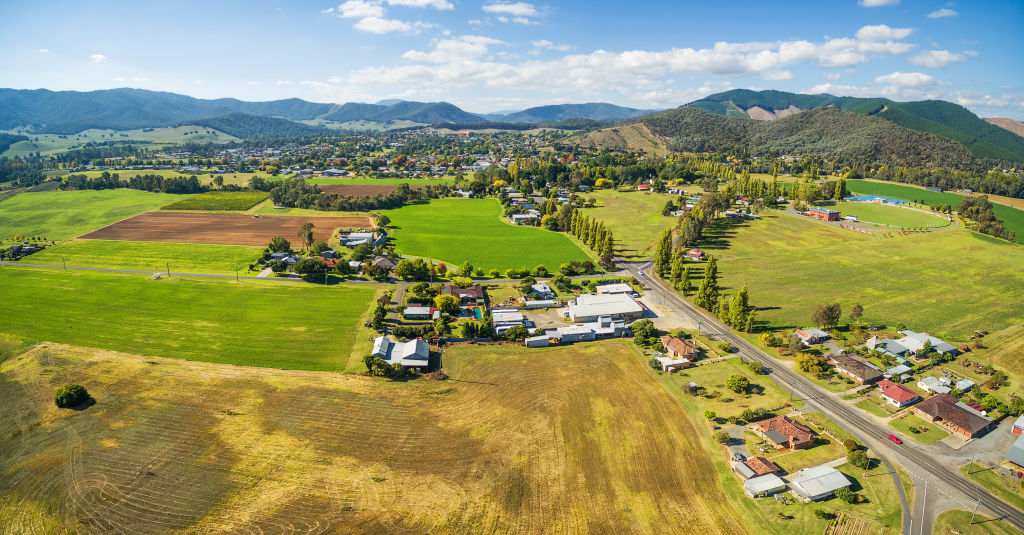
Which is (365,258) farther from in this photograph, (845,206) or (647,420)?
(845,206)

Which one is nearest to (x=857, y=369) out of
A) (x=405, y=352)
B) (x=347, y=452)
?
(x=405, y=352)

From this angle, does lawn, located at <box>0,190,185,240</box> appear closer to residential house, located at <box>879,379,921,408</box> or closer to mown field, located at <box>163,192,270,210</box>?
mown field, located at <box>163,192,270,210</box>

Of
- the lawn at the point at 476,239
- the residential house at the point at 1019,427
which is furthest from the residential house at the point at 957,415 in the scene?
the lawn at the point at 476,239

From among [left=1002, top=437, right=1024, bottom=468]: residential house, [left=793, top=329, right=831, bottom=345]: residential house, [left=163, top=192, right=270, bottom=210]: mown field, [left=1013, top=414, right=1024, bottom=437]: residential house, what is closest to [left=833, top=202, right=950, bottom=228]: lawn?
[left=793, top=329, right=831, bottom=345]: residential house

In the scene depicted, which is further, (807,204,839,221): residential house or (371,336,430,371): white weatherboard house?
(807,204,839,221): residential house

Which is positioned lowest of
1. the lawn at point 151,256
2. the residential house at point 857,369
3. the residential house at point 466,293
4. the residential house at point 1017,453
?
the residential house at point 1017,453

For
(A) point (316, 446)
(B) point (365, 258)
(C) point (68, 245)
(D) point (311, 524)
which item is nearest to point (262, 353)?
(A) point (316, 446)

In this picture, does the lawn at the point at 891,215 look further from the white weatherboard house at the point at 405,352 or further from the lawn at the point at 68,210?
the lawn at the point at 68,210
